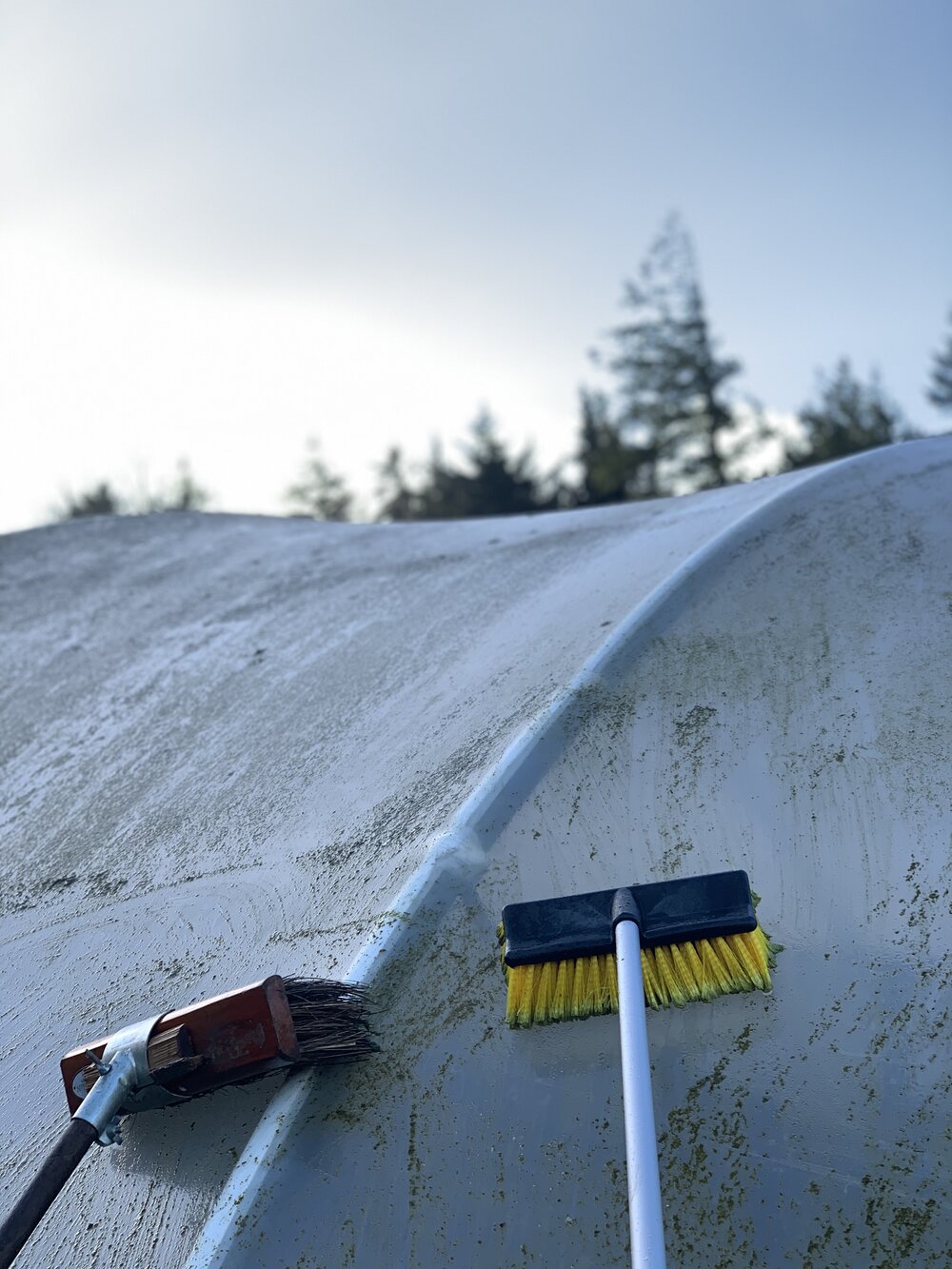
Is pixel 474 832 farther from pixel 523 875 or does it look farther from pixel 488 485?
pixel 488 485

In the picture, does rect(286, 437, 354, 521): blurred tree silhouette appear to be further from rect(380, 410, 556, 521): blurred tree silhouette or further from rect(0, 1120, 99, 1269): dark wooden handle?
rect(0, 1120, 99, 1269): dark wooden handle

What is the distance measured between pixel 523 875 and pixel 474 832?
0.43ft

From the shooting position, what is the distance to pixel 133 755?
3.25 meters

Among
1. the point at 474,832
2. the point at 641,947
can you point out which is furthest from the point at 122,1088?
the point at 641,947

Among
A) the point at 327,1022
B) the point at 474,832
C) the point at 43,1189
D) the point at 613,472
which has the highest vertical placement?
the point at 613,472

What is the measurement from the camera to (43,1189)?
5.23 feet

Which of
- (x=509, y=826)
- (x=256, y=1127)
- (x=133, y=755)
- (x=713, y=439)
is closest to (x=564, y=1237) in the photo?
(x=256, y=1127)

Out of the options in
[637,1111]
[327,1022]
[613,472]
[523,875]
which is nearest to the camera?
[637,1111]

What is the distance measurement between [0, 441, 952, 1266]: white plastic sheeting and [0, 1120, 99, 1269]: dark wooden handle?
147mm

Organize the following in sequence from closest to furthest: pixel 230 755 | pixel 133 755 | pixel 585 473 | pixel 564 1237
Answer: pixel 564 1237, pixel 230 755, pixel 133 755, pixel 585 473

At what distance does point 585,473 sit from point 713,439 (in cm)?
324

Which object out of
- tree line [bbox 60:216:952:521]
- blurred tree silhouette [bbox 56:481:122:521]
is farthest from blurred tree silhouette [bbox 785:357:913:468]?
blurred tree silhouette [bbox 56:481:122:521]

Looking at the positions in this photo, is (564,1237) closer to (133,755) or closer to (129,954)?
(129,954)

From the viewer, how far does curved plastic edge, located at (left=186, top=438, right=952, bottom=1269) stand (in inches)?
63.8
